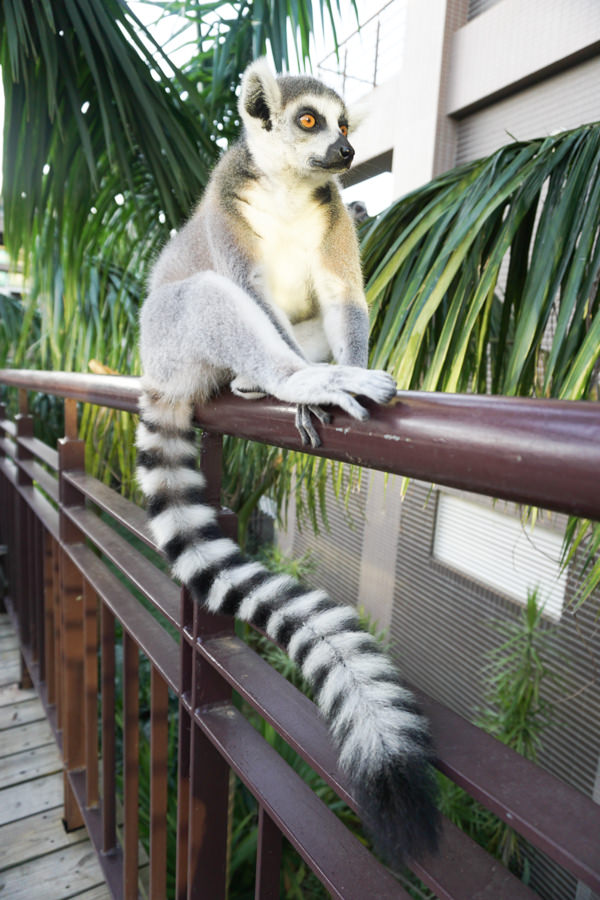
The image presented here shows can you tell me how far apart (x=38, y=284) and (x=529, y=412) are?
267 cm

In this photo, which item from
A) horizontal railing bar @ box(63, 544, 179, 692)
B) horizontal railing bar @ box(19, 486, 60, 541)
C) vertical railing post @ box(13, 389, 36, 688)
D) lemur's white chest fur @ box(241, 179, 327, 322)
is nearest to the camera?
horizontal railing bar @ box(63, 544, 179, 692)

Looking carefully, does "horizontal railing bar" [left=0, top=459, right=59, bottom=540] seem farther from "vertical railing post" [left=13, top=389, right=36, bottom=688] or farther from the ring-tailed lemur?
the ring-tailed lemur

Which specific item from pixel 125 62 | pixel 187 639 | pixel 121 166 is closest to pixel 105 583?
pixel 187 639

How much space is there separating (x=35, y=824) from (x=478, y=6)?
194 inches

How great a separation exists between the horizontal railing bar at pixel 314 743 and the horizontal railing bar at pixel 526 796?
5 cm

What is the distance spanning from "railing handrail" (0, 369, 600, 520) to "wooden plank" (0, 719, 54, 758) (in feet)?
6.19

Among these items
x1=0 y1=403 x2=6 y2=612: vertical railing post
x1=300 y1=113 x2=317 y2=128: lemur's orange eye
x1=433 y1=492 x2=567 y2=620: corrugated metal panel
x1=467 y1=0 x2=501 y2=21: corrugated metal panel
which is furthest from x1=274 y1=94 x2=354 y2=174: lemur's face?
x1=467 y1=0 x2=501 y2=21: corrugated metal panel

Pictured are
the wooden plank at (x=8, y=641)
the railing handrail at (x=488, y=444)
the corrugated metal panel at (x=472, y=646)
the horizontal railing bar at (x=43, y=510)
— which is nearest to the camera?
the railing handrail at (x=488, y=444)

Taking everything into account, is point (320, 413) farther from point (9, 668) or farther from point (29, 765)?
point (9, 668)

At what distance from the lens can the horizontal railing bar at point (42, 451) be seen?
1720 mm

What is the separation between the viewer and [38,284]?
2.58 m

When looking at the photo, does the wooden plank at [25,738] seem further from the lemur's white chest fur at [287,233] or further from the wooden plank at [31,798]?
the lemur's white chest fur at [287,233]

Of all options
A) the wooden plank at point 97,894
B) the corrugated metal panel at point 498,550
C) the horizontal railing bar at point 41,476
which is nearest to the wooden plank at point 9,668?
the horizontal railing bar at point 41,476

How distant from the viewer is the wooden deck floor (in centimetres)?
142
